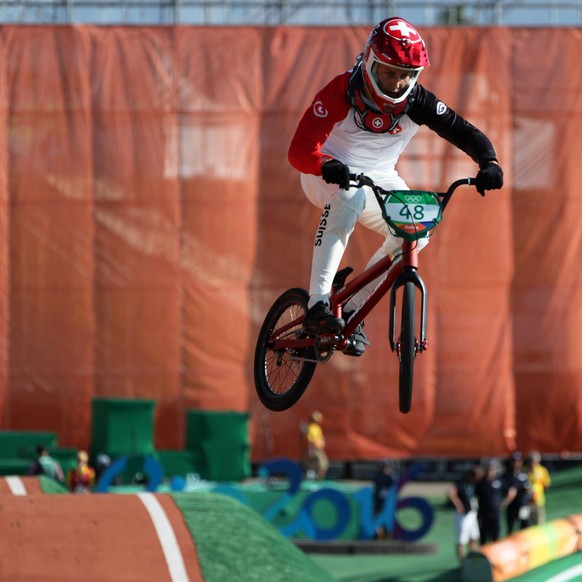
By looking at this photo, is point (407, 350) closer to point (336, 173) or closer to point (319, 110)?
point (336, 173)

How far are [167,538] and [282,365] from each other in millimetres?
4100

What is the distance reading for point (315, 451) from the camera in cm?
2600

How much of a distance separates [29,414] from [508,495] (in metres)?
10.5

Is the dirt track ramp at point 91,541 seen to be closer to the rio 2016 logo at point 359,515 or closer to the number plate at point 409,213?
the number plate at point 409,213

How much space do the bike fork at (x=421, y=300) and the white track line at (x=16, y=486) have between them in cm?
793

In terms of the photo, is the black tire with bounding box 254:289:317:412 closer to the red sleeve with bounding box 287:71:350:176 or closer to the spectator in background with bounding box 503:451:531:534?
the red sleeve with bounding box 287:71:350:176

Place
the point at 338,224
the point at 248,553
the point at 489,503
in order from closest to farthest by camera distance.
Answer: the point at 338,224, the point at 248,553, the point at 489,503

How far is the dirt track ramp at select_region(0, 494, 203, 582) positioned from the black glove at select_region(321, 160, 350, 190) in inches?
197

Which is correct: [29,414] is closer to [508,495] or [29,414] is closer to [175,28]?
[175,28]

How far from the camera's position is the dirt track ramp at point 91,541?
1094cm

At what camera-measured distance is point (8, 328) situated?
27.0 meters

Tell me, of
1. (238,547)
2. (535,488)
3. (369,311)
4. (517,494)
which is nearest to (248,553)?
(238,547)

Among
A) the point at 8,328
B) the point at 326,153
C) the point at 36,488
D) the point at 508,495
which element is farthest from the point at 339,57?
the point at 326,153

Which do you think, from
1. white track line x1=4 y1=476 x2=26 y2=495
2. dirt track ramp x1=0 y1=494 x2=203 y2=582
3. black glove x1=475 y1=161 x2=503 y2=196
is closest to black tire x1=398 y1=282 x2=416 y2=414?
black glove x1=475 y1=161 x2=503 y2=196
